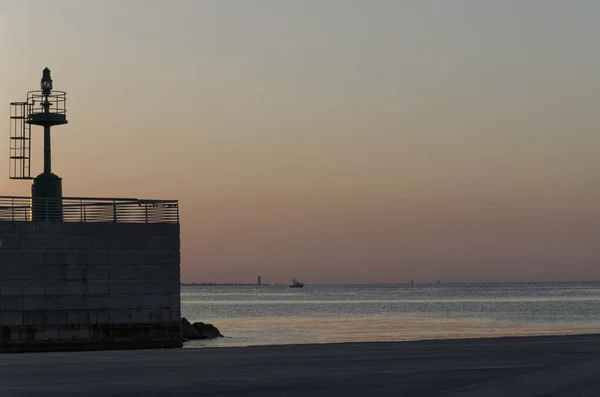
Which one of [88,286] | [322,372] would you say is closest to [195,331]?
[88,286]

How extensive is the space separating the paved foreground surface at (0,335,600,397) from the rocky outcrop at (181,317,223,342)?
33.9 m

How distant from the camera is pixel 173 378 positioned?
68.8ft

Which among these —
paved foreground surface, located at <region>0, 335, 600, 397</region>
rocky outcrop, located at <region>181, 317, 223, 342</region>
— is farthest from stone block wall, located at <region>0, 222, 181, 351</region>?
rocky outcrop, located at <region>181, 317, 223, 342</region>

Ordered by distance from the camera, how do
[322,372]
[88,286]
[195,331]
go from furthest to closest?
1. [195,331]
2. [88,286]
3. [322,372]

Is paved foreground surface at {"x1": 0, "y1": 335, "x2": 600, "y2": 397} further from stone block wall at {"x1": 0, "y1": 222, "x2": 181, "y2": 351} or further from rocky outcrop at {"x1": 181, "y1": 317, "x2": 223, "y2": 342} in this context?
rocky outcrop at {"x1": 181, "y1": 317, "x2": 223, "y2": 342}

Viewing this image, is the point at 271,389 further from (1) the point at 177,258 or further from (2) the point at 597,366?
(1) the point at 177,258

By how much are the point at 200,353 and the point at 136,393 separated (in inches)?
448

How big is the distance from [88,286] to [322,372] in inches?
638

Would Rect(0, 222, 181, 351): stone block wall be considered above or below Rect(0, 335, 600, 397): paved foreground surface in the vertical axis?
above

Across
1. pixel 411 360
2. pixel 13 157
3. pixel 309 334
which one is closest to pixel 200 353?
pixel 411 360

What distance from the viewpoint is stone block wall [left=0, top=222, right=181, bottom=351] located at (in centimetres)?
3522

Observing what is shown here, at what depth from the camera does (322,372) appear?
22.3m

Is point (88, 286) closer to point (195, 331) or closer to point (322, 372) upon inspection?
point (322, 372)

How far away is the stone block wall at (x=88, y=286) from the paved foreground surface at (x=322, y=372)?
6.71m
